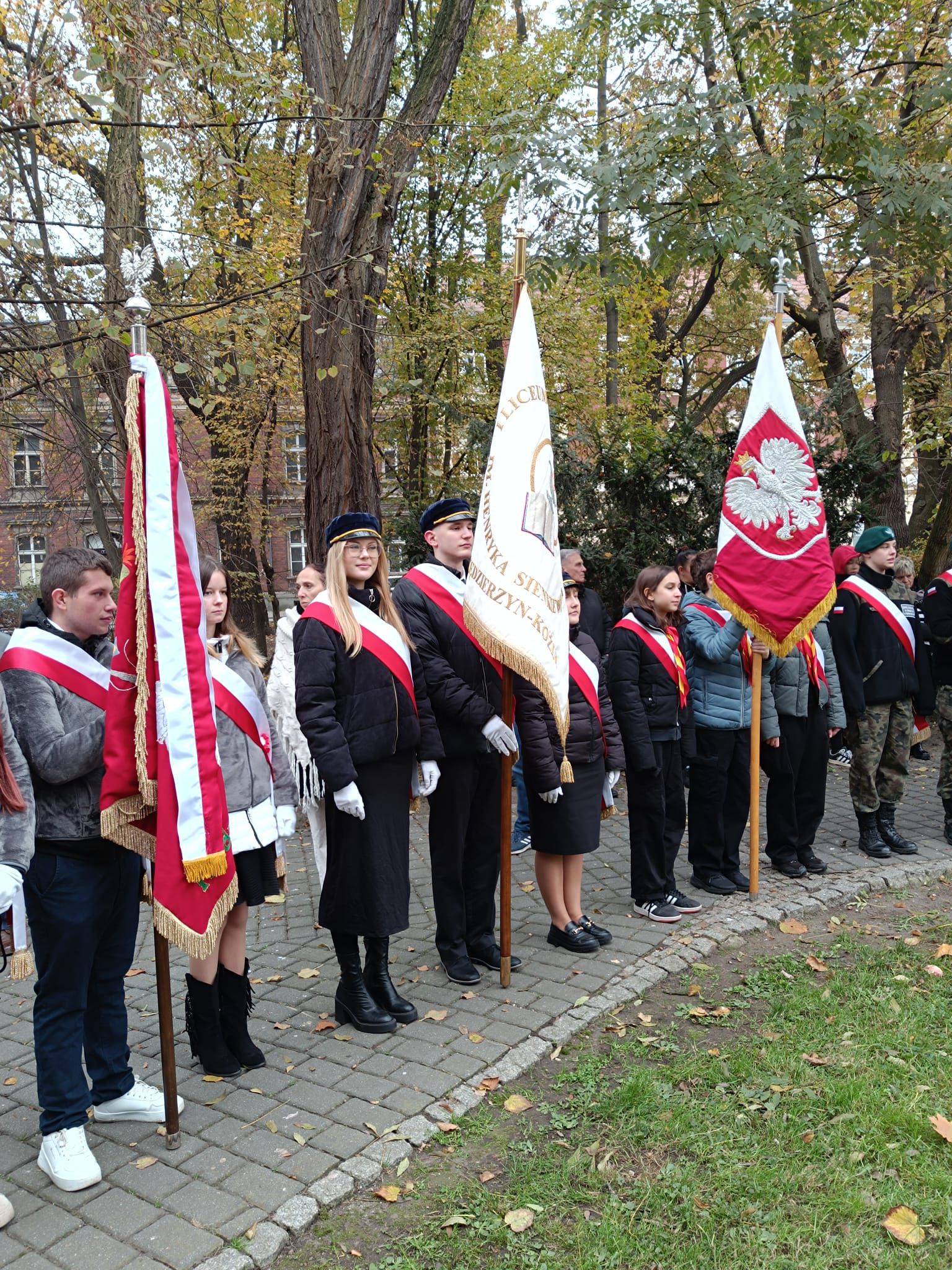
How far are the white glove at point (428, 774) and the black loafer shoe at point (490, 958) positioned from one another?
109 centimetres

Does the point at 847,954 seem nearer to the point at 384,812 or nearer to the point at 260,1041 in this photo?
the point at 384,812


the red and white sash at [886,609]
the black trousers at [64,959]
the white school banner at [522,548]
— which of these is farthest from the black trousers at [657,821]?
the black trousers at [64,959]

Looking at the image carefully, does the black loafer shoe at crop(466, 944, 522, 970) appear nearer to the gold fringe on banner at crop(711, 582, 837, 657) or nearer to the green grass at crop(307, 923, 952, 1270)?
the green grass at crop(307, 923, 952, 1270)

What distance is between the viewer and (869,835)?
23.6ft

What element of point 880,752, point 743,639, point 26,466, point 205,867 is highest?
point 26,466

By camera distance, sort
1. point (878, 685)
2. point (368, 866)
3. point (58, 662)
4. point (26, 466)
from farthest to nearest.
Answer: point (26, 466) < point (878, 685) < point (368, 866) < point (58, 662)

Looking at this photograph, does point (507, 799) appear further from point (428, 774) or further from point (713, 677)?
point (713, 677)

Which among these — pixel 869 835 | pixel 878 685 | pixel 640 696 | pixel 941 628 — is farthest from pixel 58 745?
pixel 941 628

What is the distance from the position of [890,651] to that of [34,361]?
23.5ft

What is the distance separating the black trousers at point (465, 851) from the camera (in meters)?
4.93

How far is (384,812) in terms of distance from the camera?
14.8ft

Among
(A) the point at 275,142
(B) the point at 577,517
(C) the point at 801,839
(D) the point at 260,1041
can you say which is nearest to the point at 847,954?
(C) the point at 801,839

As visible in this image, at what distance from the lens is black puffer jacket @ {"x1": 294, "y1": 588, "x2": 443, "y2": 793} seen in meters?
4.27

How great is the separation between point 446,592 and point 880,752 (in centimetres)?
384
